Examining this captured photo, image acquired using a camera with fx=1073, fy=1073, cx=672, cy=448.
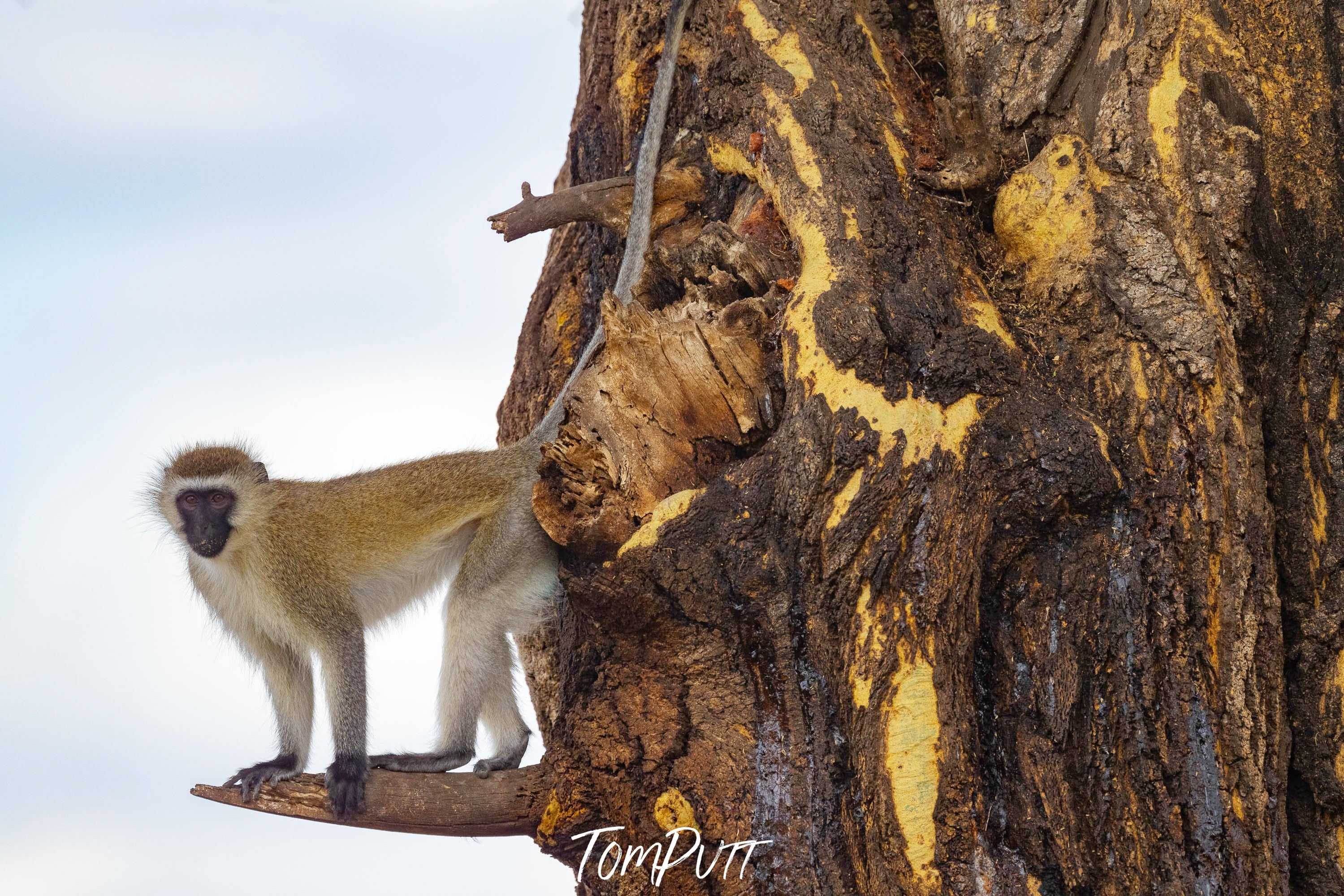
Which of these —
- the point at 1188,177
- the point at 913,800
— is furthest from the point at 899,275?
the point at 913,800

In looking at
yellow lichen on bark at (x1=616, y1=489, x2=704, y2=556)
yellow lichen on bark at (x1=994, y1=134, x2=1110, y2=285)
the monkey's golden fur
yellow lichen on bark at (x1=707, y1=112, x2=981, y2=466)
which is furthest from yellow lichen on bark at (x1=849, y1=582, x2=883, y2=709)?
the monkey's golden fur

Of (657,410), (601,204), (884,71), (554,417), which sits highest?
(884,71)

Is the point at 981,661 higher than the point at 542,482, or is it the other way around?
the point at 542,482

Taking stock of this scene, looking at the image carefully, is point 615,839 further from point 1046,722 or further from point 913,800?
point 1046,722

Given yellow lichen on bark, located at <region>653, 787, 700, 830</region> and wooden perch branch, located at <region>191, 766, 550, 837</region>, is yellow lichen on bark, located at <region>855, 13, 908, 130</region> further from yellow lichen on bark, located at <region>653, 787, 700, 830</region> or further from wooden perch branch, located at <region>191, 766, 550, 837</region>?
wooden perch branch, located at <region>191, 766, 550, 837</region>

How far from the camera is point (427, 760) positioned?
11.6 ft

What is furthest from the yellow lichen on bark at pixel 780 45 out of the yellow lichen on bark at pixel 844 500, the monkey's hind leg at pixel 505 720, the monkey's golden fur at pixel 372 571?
the monkey's hind leg at pixel 505 720

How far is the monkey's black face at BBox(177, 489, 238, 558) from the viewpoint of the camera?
3801mm

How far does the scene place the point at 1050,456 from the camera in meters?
2.63

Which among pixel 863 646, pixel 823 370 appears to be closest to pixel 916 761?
pixel 863 646

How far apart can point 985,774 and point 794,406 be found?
100 centimetres

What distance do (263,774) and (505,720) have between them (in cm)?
83

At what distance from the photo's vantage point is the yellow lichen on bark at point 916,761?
93.4 inches

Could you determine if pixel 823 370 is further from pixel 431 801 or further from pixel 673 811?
pixel 431 801
